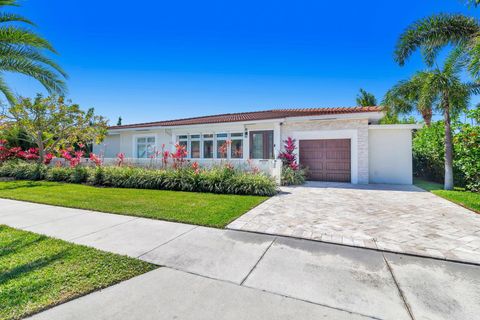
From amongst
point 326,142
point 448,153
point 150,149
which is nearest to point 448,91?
point 448,153

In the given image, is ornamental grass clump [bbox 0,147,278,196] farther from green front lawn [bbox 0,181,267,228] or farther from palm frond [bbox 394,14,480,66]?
palm frond [bbox 394,14,480,66]

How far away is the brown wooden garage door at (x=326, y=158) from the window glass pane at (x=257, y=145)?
250 centimetres

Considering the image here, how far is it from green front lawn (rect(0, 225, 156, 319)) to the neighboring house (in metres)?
8.23

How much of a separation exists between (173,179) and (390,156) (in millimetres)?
11598

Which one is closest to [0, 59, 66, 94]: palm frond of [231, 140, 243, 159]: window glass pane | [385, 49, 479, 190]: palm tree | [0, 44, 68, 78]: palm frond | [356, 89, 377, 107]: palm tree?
[0, 44, 68, 78]: palm frond

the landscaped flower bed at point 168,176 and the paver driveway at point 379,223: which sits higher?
the landscaped flower bed at point 168,176

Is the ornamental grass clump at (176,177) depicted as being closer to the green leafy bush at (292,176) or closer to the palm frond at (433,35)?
the green leafy bush at (292,176)

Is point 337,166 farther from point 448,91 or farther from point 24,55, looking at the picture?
point 24,55

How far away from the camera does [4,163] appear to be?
16.2 m

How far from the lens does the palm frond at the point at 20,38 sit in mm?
5848

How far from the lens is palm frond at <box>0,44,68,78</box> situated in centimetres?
625

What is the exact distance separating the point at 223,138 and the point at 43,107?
1216 centimetres

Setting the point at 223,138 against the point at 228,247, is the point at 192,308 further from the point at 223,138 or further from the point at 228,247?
the point at 223,138

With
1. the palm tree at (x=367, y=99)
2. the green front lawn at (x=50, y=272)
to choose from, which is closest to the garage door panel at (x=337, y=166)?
the green front lawn at (x=50, y=272)
